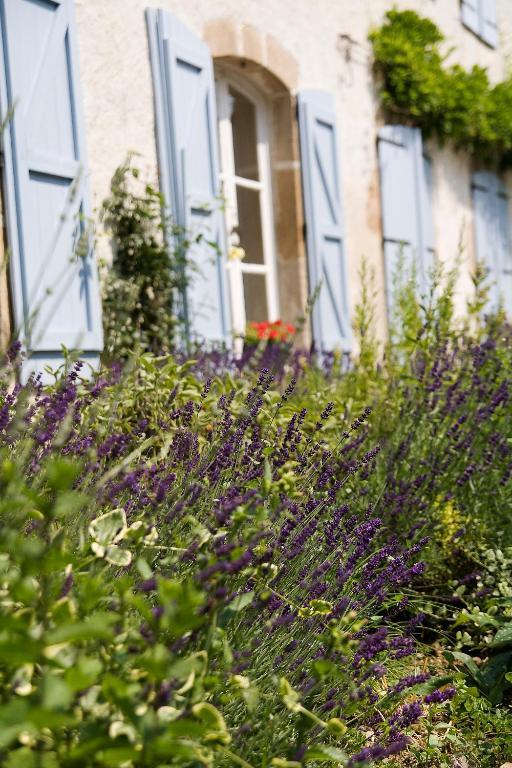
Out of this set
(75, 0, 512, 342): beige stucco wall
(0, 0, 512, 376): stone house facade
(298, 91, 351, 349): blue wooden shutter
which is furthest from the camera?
(298, 91, 351, 349): blue wooden shutter

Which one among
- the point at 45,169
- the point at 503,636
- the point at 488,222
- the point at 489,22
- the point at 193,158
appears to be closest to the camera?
the point at 503,636

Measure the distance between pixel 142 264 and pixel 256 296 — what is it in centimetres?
177

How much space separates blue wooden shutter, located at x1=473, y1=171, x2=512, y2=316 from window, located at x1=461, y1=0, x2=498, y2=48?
4.98 ft

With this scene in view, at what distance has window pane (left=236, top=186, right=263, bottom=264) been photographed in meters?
6.54

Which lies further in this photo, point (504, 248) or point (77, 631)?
point (504, 248)

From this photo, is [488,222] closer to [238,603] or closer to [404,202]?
[404,202]

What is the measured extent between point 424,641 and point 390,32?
20.2ft

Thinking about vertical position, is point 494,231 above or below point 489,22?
below

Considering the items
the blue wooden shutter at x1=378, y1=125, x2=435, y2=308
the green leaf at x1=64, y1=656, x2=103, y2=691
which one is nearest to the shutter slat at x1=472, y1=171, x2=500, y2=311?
the blue wooden shutter at x1=378, y1=125, x2=435, y2=308

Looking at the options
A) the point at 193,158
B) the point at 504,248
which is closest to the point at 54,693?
the point at 193,158

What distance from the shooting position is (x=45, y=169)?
415cm

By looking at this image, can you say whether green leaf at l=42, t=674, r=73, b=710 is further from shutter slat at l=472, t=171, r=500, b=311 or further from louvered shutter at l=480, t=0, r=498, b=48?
louvered shutter at l=480, t=0, r=498, b=48

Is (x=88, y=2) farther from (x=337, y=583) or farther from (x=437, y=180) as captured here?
(x=437, y=180)

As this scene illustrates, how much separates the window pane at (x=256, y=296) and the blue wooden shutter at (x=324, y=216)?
1.28ft
